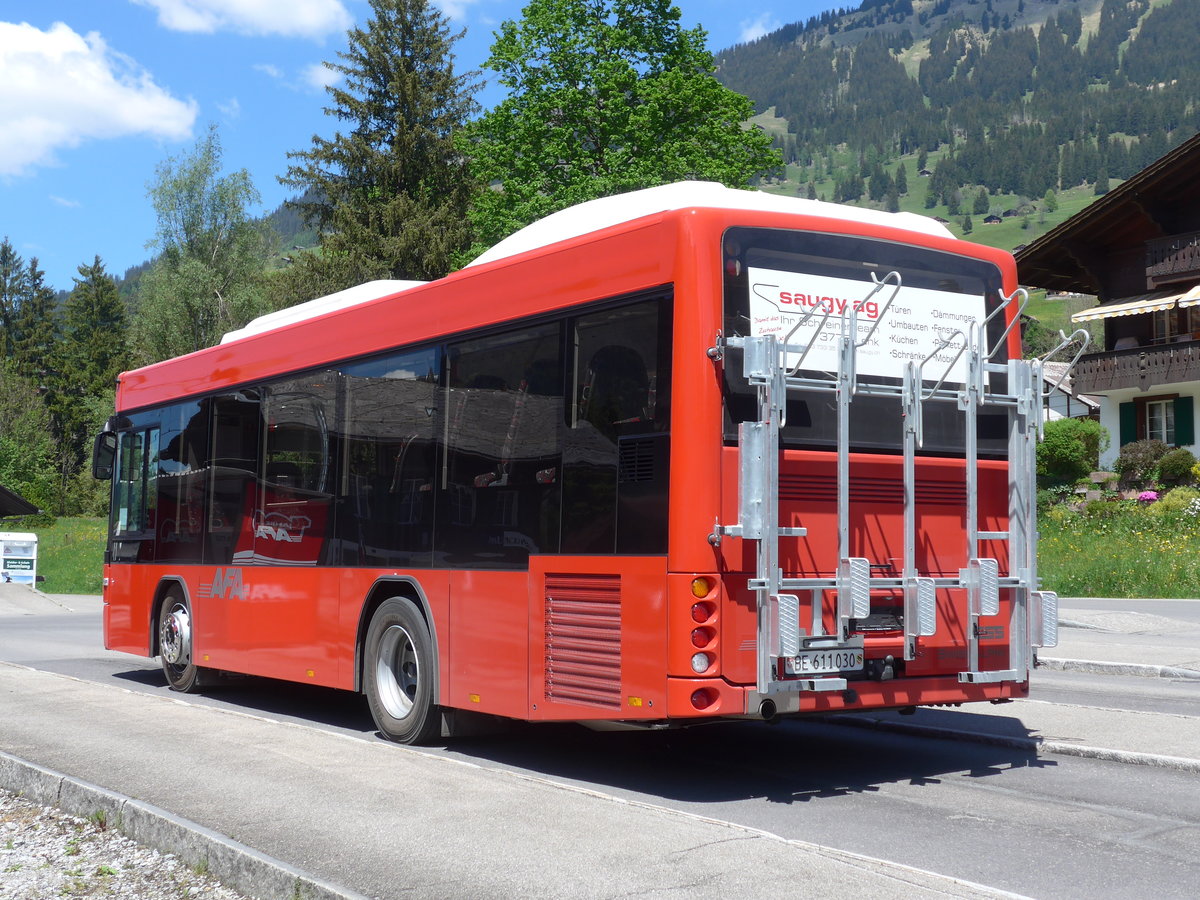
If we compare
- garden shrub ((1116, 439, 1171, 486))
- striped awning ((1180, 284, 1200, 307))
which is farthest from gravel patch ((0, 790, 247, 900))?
striped awning ((1180, 284, 1200, 307))

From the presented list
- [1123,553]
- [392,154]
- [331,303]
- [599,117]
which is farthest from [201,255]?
[331,303]

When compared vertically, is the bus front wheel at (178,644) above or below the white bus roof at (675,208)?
below

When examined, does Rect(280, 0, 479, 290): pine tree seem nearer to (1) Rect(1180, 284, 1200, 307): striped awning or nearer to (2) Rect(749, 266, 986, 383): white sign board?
(1) Rect(1180, 284, 1200, 307): striped awning

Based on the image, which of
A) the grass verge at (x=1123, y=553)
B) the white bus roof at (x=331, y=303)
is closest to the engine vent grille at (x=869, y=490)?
the white bus roof at (x=331, y=303)

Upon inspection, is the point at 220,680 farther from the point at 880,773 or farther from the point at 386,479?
the point at 880,773

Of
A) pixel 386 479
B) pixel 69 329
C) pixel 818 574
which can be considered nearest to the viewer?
pixel 818 574

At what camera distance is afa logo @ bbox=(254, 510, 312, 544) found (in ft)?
37.6

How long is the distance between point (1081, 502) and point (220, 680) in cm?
A: 3191

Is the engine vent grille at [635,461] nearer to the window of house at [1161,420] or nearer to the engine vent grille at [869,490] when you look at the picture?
the engine vent grille at [869,490]

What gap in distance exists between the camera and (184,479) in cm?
1377

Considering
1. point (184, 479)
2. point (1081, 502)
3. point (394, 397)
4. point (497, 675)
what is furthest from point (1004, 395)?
point (1081, 502)

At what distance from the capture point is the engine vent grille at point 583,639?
7914mm

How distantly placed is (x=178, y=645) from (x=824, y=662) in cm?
836

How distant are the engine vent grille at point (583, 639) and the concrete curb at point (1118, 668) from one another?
740cm
